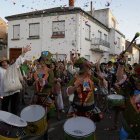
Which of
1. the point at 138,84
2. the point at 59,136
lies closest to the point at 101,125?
the point at 59,136

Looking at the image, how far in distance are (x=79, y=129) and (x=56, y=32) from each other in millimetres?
25002

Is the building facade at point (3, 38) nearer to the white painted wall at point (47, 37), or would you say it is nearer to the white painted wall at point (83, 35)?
the white painted wall at point (47, 37)

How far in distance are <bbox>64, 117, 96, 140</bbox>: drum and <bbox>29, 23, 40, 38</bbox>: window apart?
85.3 ft

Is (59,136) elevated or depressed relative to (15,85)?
depressed

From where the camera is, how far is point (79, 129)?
15.9 feet

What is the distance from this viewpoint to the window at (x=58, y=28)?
2909cm

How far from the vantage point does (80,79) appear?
575 centimetres

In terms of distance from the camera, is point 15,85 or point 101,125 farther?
point 101,125

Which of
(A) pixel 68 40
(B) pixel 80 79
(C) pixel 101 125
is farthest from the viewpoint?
(A) pixel 68 40

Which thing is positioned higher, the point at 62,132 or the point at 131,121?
the point at 131,121

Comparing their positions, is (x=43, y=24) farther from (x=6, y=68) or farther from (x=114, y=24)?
(x=6, y=68)

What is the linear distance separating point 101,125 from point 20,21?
24.0 meters

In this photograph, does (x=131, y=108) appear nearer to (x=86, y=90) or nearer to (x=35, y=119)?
(x=86, y=90)

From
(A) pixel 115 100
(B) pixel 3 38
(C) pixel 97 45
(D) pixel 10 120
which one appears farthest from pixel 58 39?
(D) pixel 10 120
